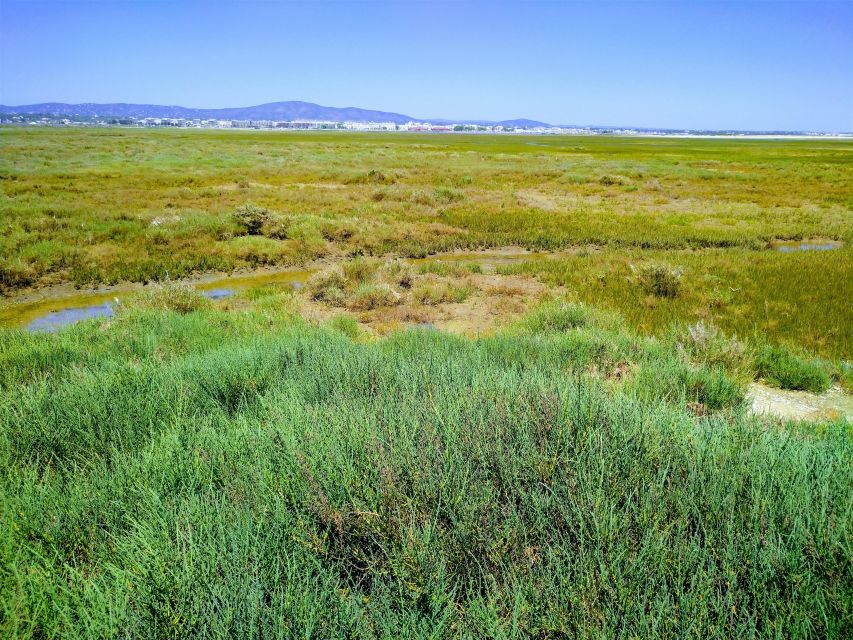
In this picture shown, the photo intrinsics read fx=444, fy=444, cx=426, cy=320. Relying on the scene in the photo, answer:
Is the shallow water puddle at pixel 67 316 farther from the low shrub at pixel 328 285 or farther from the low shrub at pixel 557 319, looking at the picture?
the low shrub at pixel 557 319

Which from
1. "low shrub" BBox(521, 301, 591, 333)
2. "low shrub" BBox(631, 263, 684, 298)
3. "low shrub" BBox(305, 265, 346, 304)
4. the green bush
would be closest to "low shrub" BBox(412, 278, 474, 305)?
"low shrub" BBox(305, 265, 346, 304)

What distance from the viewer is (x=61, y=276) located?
551 inches

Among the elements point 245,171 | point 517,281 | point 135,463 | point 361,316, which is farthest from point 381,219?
point 245,171

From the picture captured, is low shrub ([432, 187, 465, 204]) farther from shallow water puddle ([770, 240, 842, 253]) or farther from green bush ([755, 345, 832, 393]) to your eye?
green bush ([755, 345, 832, 393])

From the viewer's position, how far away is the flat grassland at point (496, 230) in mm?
11969

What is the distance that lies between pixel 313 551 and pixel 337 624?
52 centimetres

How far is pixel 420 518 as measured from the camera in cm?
253

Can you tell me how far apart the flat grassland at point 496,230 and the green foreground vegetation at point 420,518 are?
7552 mm

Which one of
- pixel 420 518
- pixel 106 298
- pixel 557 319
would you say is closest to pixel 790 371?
pixel 557 319

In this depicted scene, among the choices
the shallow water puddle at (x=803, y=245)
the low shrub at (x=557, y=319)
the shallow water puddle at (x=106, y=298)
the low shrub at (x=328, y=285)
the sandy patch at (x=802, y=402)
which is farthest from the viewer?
the shallow water puddle at (x=803, y=245)

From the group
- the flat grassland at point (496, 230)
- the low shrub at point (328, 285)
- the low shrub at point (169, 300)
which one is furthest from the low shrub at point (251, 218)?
the low shrub at point (169, 300)

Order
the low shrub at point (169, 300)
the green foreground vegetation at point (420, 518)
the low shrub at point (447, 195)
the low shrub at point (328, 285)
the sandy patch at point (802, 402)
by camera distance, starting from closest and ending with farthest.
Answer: the green foreground vegetation at point (420, 518) < the sandy patch at point (802, 402) < the low shrub at point (169, 300) < the low shrub at point (328, 285) < the low shrub at point (447, 195)

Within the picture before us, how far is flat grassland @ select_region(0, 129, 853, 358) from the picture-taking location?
471 inches

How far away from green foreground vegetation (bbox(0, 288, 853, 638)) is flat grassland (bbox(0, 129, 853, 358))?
297 inches
